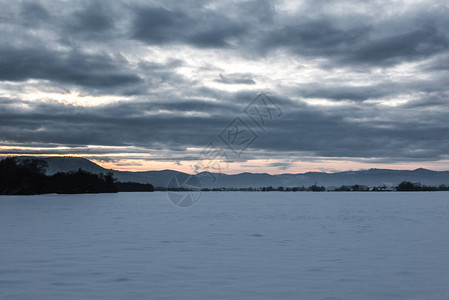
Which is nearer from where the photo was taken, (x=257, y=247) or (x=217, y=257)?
(x=217, y=257)

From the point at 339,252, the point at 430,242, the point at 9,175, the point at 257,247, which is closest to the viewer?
the point at 339,252

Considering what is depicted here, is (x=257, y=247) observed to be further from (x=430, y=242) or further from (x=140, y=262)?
(x=430, y=242)

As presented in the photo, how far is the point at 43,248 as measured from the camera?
920 inches

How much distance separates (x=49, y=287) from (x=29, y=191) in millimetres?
195953

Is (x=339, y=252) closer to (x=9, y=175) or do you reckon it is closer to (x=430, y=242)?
(x=430, y=242)

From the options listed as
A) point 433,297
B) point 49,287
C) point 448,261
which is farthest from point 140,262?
point 448,261

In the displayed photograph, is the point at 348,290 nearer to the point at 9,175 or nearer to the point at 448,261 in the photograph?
the point at 448,261

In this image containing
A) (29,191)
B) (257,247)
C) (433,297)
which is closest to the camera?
(433,297)

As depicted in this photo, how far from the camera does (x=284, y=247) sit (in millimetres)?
24594

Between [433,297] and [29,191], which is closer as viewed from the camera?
[433,297]

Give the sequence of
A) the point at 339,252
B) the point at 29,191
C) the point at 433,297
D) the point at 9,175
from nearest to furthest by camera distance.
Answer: the point at 433,297, the point at 339,252, the point at 9,175, the point at 29,191

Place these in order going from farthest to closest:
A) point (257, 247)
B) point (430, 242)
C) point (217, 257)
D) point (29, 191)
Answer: point (29, 191) → point (430, 242) → point (257, 247) → point (217, 257)

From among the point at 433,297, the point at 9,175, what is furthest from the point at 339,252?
the point at 9,175

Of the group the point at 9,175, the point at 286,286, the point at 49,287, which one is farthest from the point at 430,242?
the point at 9,175
